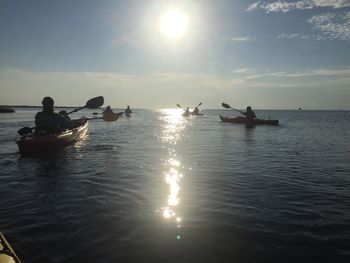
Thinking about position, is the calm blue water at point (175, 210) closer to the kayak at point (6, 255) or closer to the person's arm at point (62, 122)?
the kayak at point (6, 255)

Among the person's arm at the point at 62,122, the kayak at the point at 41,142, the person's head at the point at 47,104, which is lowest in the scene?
the kayak at the point at 41,142

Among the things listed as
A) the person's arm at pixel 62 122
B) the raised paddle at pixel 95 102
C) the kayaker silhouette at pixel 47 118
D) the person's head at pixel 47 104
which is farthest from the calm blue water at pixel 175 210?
the raised paddle at pixel 95 102

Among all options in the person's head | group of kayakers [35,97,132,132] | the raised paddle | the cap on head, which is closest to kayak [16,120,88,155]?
group of kayakers [35,97,132,132]

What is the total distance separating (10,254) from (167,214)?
13.0 ft

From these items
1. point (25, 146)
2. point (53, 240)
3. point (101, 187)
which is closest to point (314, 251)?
point (53, 240)

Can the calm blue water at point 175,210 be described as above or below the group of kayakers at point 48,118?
below

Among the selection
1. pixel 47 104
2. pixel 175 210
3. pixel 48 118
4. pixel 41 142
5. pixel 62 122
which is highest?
pixel 47 104

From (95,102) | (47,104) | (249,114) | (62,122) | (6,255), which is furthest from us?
(249,114)

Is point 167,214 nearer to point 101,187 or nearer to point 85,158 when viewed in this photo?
point 101,187

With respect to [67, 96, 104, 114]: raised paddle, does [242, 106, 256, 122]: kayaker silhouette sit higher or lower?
lower

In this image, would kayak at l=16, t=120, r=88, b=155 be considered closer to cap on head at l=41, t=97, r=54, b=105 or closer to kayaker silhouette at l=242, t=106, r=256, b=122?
cap on head at l=41, t=97, r=54, b=105

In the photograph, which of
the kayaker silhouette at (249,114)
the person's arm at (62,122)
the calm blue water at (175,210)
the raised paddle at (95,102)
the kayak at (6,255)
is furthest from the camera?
the kayaker silhouette at (249,114)

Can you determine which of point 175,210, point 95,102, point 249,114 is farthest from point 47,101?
point 249,114

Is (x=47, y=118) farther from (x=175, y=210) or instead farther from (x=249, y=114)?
(x=249, y=114)
